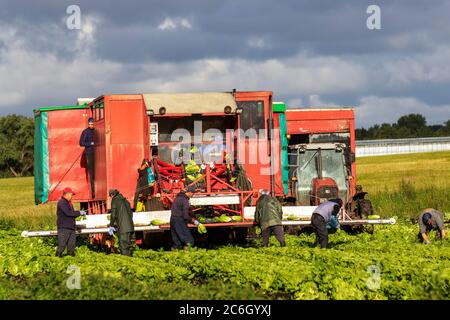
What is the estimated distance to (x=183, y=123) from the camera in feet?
64.5

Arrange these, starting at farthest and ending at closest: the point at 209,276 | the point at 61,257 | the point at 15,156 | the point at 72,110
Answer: the point at 15,156
the point at 72,110
the point at 61,257
the point at 209,276

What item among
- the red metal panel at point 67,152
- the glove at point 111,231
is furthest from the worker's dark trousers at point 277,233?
the red metal panel at point 67,152

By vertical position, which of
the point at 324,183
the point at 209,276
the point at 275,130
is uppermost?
the point at 275,130

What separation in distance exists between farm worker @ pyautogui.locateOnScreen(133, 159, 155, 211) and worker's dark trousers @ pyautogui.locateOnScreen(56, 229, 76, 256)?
202cm

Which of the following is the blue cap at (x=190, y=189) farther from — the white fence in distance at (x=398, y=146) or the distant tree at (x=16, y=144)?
the white fence in distance at (x=398, y=146)

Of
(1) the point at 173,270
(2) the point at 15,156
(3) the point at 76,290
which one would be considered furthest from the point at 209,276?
(2) the point at 15,156

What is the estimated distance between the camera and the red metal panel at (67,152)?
71.1 feet

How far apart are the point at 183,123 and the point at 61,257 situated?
181 inches

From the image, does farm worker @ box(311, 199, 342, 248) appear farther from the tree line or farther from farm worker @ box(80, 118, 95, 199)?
the tree line

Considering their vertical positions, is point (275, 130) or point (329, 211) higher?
point (275, 130)

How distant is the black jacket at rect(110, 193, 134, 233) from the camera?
17234 millimetres

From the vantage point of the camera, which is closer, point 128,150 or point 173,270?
point 173,270
